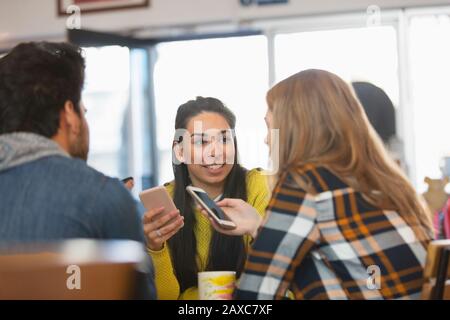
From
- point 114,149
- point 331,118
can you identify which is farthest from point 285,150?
point 114,149

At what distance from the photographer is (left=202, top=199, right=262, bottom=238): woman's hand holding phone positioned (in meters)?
1.65

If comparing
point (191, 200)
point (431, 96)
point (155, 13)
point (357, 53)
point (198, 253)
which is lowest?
point (198, 253)

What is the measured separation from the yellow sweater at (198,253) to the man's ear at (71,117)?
496mm

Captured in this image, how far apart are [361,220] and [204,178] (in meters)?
1.04

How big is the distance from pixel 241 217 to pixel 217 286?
309mm

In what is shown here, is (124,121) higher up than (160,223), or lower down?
higher up

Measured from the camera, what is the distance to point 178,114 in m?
2.53

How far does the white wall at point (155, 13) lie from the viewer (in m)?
4.71

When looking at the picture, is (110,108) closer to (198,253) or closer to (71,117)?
(198,253)

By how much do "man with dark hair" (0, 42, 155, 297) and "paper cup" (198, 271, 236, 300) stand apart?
6.6 inches

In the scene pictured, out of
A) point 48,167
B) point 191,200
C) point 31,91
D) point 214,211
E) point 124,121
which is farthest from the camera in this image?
point 124,121

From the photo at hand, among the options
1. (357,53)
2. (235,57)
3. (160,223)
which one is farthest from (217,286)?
(235,57)

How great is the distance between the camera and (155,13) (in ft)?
16.2
